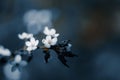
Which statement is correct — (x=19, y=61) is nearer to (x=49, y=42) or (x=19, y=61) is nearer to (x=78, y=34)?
(x=49, y=42)

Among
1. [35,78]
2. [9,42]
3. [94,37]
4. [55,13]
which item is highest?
[55,13]

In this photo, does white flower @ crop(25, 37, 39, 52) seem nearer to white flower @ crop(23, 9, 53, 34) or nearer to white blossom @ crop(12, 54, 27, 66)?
white blossom @ crop(12, 54, 27, 66)

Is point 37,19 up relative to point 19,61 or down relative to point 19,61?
up

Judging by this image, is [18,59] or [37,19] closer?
[18,59]

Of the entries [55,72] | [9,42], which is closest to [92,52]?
[55,72]

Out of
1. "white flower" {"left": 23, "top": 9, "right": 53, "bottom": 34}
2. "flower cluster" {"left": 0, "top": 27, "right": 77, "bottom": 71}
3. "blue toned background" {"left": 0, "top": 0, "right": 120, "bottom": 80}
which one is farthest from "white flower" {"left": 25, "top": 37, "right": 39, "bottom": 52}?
"white flower" {"left": 23, "top": 9, "right": 53, "bottom": 34}

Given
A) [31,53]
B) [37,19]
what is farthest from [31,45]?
[37,19]

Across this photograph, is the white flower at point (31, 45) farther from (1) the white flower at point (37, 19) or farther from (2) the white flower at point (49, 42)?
(1) the white flower at point (37, 19)

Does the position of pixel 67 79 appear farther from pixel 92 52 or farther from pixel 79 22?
pixel 79 22
